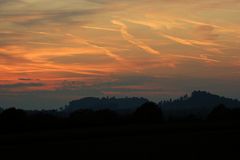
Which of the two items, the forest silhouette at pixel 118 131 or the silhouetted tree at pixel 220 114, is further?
the silhouetted tree at pixel 220 114

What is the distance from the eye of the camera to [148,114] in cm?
10212

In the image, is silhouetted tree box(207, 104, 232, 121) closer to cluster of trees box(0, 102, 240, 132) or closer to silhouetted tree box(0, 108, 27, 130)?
cluster of trees box(0, 102, 240, 132)

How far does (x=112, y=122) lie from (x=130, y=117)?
898 cm

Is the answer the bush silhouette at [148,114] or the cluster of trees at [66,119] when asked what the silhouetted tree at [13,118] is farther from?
the bush silhouette at [148,114]

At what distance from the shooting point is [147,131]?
65.4 meters

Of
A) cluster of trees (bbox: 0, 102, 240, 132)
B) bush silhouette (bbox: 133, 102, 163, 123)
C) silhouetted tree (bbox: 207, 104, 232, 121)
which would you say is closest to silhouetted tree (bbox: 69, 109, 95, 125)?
cluster of trees (bbox: 0, 102, 240, 132)

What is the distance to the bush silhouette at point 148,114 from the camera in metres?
99.1

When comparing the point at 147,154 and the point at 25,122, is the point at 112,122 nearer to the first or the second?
the point at 25,122

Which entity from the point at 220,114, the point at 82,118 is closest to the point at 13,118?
the point at 82,118

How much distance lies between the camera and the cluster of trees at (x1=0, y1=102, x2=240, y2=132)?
82812 mm

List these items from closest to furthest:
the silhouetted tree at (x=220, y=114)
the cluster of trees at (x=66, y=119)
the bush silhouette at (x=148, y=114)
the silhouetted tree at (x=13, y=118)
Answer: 1. the silhouetted tree at (x=13, y=118)
2. the cluster of trees at (x=66, y=119)
3. the silhouetted tree at (x=220, y=114)
4. the bush silhouette at (x=148, y=114)

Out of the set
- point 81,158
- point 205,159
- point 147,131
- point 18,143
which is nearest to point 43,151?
point 81,158

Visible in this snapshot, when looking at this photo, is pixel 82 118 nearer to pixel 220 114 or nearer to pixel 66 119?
pixel 66 119

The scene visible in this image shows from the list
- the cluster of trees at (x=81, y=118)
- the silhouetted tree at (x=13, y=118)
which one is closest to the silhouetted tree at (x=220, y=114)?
the cluster of trees at (x=81, y=118)
